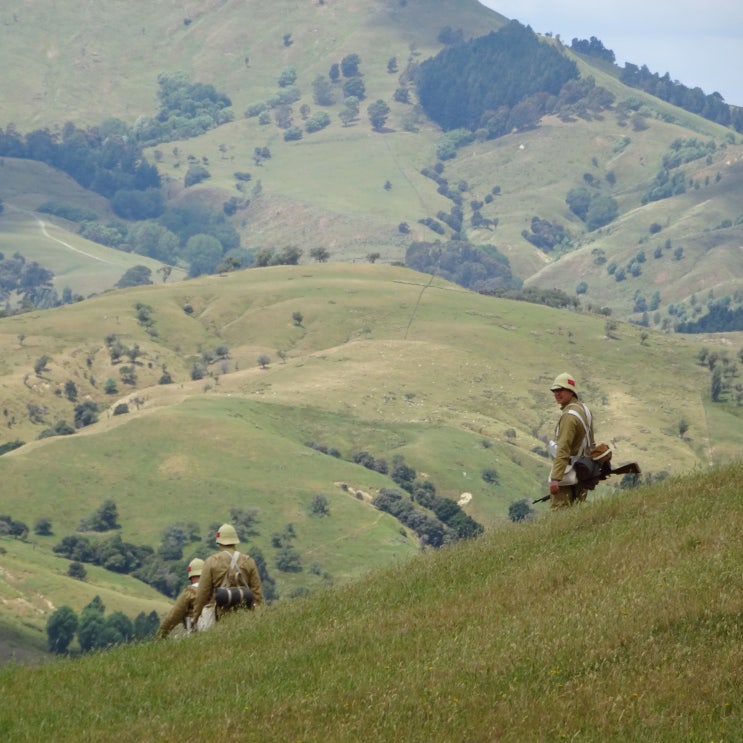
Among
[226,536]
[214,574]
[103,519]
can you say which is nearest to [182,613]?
[214,574]

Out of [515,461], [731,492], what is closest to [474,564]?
[731,492]

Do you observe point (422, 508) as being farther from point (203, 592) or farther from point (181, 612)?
point (203, 592)

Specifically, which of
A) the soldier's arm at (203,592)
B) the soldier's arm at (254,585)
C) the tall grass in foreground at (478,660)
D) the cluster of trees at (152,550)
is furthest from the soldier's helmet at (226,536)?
the cluster of trees at (152,550)

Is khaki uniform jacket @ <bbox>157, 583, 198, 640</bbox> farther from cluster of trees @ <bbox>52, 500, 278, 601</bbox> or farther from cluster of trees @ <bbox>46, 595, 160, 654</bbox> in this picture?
cluster of trees @ <bbox>52, 500, 278, 601</bbox>

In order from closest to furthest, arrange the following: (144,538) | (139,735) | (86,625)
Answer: (139,735), (86,625), (144,538)

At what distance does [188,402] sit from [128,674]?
18145cm

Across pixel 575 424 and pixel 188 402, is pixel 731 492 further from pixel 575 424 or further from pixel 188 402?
pixel 188 402

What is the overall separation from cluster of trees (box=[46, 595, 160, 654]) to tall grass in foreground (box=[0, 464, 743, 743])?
104 m

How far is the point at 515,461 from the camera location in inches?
7539

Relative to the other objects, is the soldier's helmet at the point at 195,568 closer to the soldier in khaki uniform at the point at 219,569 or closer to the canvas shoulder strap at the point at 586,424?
the soldier in khaki uniform at the point at 219,569

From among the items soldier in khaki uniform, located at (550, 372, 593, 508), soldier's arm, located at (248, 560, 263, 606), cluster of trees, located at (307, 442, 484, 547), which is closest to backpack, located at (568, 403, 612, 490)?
soldier in khaki uniform, located at (550, 372, 593, 508)

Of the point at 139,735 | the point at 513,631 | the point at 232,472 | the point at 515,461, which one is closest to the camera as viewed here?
the point at 139,735

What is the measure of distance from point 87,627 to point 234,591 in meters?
108

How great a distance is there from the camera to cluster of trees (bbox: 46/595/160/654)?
408 ft
